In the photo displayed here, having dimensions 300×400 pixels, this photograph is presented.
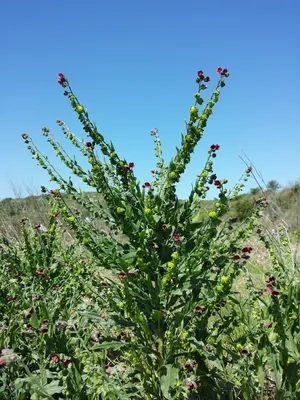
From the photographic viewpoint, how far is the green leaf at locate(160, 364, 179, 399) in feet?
6.44

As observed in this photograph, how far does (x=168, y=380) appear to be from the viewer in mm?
2012

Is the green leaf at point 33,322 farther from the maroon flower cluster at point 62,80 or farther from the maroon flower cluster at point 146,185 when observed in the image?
the maroon flower cluster at point 62,80

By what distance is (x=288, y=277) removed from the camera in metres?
2.30

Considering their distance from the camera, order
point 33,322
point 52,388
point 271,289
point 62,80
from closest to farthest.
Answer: point 271,289 < point 52,388 < point 33,322 < point 62,80

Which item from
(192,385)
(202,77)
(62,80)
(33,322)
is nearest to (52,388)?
(33,322)

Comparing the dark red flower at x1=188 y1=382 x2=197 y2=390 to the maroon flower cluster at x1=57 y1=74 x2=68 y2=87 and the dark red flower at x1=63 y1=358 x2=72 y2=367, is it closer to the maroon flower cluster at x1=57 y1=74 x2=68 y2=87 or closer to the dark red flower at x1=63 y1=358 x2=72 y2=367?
the dark red flower at x1=63 y1=358 x2=72 y2=367

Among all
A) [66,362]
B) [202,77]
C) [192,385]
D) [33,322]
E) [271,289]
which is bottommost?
[192,385]

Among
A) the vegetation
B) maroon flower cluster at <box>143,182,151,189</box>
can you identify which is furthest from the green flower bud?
maroon flower cluster at <box>143,182,151,189</box>

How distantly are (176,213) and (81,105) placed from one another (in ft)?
3.03

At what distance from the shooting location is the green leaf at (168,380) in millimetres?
1962

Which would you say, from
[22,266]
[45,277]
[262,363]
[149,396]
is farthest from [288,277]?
[22,266]

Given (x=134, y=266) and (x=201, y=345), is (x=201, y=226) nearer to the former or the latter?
(x=134, y=266)

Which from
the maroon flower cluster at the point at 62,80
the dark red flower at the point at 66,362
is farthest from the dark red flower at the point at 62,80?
the dark red flower at the point at 66,362

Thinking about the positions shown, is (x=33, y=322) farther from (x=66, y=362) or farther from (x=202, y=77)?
(x=202, y=77)
